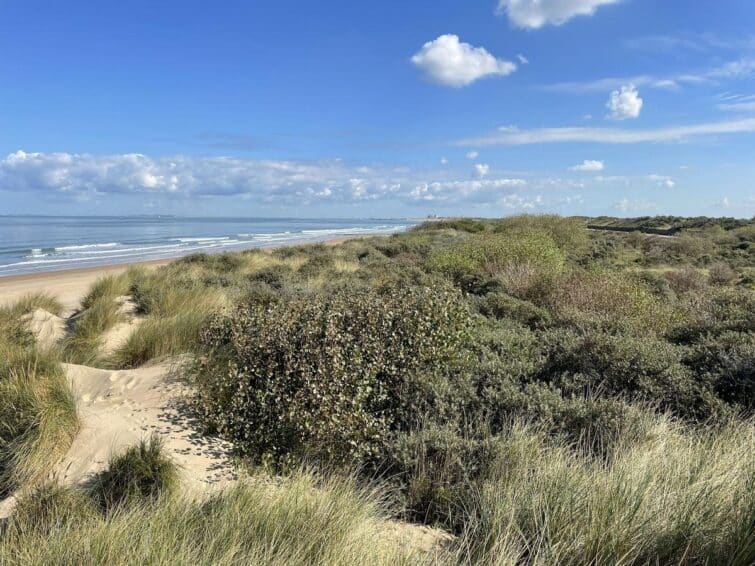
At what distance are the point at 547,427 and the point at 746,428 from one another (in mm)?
1573

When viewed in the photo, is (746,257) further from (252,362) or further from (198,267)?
(252,362)

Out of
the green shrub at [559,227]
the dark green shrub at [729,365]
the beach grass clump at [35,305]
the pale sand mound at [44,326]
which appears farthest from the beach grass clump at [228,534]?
the green shrub at [559,227]

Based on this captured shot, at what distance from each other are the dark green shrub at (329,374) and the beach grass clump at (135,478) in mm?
736

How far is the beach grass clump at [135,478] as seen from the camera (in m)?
3.48

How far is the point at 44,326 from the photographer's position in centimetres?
887

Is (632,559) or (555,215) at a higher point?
(555,215)

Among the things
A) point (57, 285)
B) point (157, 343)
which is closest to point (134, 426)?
point (157, 343)

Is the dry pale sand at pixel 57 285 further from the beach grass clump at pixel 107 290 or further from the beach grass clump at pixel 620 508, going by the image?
the beach grass clump at pixel 620 508

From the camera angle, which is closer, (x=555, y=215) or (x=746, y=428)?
(x=746, y=428)

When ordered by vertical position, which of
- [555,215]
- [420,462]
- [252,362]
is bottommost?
[420,462]

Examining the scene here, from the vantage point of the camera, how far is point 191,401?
5.02m

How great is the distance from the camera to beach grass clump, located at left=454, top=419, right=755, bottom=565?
271 cm

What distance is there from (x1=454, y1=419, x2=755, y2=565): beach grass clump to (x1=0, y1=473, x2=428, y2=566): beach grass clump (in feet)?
2.03

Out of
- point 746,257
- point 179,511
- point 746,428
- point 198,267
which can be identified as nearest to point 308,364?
point 179,511
